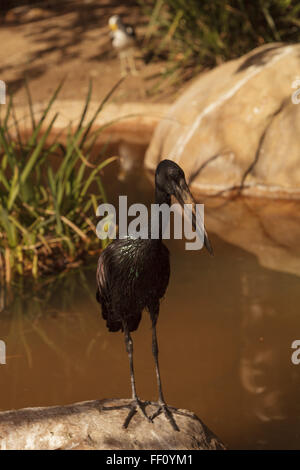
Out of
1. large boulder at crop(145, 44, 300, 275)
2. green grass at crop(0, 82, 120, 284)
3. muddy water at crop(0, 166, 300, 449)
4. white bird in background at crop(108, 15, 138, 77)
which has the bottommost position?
muddy water at crop(0, 166, 300, 449)

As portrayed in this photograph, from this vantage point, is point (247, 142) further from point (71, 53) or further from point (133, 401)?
point (71, 53)

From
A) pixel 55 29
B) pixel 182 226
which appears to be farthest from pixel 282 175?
pixel 55 29

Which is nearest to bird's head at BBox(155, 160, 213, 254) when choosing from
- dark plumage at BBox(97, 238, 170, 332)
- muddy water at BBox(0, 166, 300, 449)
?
dark plumage at BBox(97, 238, 170, 332)

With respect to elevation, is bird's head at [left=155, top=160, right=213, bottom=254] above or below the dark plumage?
above

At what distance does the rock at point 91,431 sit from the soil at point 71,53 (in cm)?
667

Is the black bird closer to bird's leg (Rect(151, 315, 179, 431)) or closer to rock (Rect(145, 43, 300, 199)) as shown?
bird's leg (Rect(151, 315, 179, 431))

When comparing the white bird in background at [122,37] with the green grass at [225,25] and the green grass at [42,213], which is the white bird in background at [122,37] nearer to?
the green grass at [225,25]

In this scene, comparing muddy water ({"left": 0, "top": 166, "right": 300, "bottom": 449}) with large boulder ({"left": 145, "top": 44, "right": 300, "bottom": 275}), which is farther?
large boulder ({"left": 145, "top": 44, "right": 300, "bottom": 275})

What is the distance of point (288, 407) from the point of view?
13.5ft

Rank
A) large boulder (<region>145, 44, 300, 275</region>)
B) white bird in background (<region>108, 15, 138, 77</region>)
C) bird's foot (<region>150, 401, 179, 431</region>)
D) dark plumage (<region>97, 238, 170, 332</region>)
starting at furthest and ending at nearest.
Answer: white bird in background (<region>108, 15, 138, 77</region>)
large boulder (<region>145, 44, 300, 275</region>)
bird's foot (<region>150, 401, 179, 431</region>)
dark plumage (<region>97, 238, 170, 332</region>)

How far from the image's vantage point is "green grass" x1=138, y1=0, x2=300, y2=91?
897 cm

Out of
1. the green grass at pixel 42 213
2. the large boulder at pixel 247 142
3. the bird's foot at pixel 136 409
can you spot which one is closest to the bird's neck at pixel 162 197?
the bird's foot at pixel 136 409

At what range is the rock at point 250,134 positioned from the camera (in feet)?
23.6

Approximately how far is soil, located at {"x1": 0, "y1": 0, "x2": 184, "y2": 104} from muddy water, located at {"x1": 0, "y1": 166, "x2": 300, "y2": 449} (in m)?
4.65
